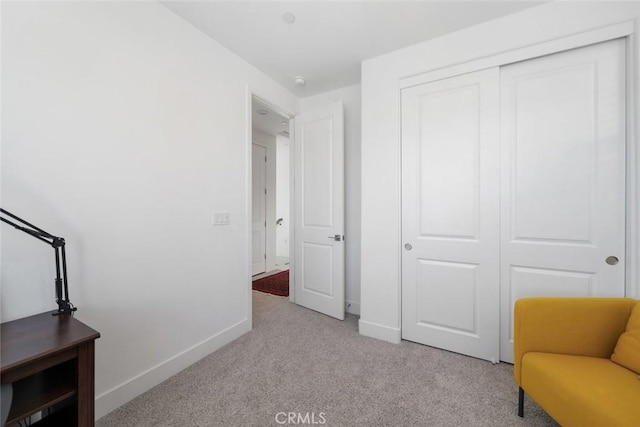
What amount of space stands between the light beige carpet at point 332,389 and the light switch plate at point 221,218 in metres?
1.05

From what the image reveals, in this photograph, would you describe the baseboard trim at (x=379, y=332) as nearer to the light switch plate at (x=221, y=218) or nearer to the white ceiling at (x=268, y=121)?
the light switch plate at (x=221, y=218)

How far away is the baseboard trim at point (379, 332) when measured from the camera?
7.43 feet

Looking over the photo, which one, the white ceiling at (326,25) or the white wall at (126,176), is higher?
the white ceiling at (326,25)

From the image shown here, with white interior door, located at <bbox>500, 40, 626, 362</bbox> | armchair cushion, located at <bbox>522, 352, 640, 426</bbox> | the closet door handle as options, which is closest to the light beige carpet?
armchair cushion, located at <bbox>522, 352, 640, 426</bbox>

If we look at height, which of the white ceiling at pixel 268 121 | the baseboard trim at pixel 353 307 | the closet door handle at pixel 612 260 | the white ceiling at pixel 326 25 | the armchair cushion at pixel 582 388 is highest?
the white ceiling at pixel 326 25

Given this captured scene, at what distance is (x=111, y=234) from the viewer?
1512mm

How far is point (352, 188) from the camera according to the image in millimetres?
2971

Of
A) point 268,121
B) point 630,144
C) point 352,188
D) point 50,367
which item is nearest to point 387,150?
point 352,188

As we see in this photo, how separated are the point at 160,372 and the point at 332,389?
45.3 inches

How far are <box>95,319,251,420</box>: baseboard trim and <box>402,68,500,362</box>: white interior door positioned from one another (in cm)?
156

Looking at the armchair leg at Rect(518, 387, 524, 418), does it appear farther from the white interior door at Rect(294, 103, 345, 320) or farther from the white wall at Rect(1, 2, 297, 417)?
the white wall at Rect(1, 2, 297, 417)

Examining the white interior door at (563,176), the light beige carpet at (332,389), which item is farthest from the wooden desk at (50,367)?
the white interior door at (563,176)

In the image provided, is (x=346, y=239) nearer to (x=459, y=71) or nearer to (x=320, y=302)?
(x=320, y=302)

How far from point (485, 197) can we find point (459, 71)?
100 centimetres
